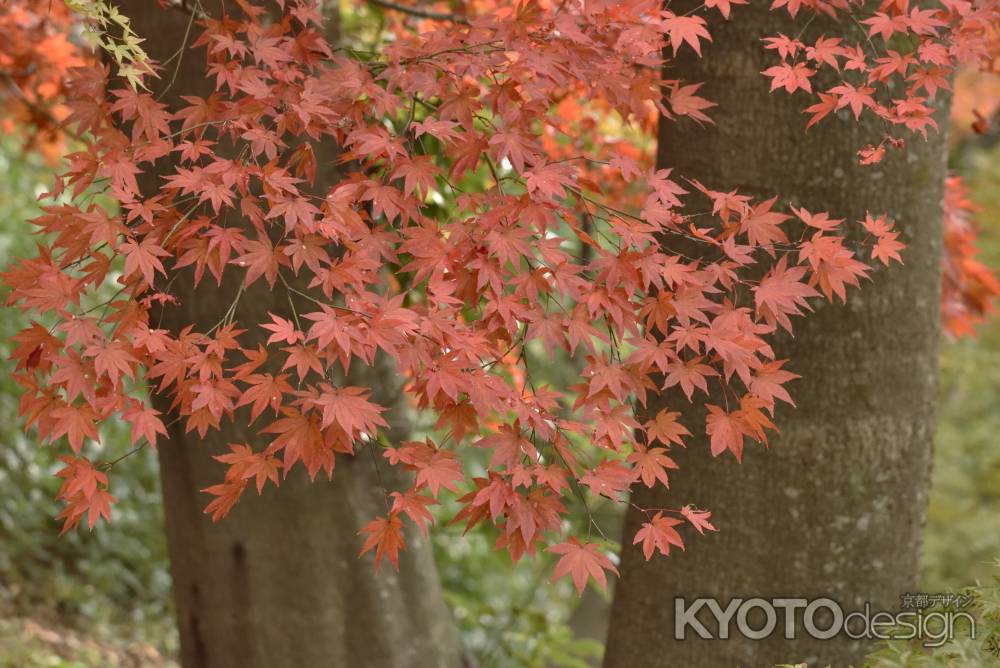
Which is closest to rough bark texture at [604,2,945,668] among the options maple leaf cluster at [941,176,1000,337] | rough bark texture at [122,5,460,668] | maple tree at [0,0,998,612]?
maple tree at [0,0,998,612]

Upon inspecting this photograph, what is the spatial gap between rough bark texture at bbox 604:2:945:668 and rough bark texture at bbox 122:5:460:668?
Result: 0.77 meters

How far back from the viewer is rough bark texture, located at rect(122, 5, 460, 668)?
2.66m

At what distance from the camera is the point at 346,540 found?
109 inches

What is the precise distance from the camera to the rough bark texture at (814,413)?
2377mm

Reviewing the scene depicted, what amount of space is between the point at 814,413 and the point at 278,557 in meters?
1.49

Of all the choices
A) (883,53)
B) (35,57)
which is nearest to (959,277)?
(883,53)

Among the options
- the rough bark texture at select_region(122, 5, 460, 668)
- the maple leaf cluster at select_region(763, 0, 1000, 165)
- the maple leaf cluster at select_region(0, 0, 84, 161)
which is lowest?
the rough bark texture at select_region(122, 5, 460, 668)

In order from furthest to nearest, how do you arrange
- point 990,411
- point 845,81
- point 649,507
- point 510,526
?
point 990,411 < point 649,507 < point 845,81 < point 510,526

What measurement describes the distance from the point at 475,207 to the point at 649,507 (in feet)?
3.23

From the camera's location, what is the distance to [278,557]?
277cm

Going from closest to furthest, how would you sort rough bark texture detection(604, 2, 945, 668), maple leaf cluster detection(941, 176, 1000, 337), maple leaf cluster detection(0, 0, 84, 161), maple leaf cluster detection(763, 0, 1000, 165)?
1. maple leaf cluster detection(763, 0, 1000, 165)
2. rough bark texture detection(604, 2, 945, 668)
3. maple leaf cluster detection(941, 176, 1000, 337)
4. maple leaf cluster detection(0, 0, 84, 161)

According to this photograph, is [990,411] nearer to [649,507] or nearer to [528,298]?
[649,507]

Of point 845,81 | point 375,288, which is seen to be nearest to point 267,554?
point 375,288

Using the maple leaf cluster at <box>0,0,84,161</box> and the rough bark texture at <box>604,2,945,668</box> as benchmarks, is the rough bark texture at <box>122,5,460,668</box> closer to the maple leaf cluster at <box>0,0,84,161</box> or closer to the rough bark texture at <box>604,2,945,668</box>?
the rough bark texture at <box>604,2,945,668</box>
